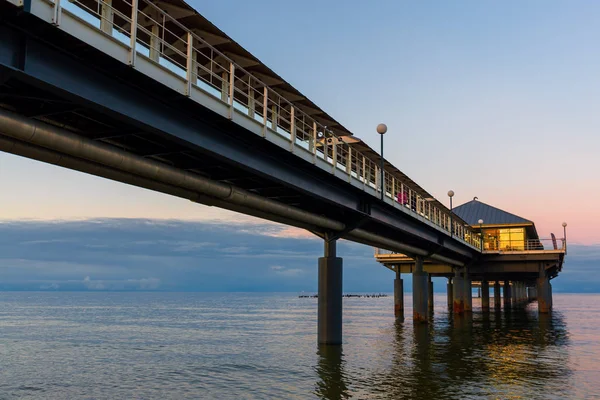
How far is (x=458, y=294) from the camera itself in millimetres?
66438

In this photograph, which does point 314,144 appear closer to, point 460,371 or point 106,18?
point 106,18

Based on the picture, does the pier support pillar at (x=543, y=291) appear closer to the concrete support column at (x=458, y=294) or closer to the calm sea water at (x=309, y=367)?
the concrete support column at (x=458, y=294)

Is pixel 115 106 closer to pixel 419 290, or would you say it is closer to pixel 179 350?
pixel 179 350

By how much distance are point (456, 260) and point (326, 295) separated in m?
37.9

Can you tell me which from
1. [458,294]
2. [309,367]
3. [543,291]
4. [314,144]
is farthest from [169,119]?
[543,291]

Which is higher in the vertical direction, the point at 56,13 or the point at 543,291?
the point at 56,13

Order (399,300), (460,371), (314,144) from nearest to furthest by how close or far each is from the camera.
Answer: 1. (314,144)
2. (460,371)
3. (399,300)

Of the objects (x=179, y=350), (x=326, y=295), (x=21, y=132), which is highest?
(x=21, y=132)

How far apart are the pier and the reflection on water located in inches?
216

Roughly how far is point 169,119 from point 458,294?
5695 cm

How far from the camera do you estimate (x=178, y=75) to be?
47.8 feet

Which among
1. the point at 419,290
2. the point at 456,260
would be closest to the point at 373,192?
the point at 419,290

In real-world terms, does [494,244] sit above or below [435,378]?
above

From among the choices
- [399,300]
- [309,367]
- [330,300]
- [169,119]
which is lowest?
[309,367]
